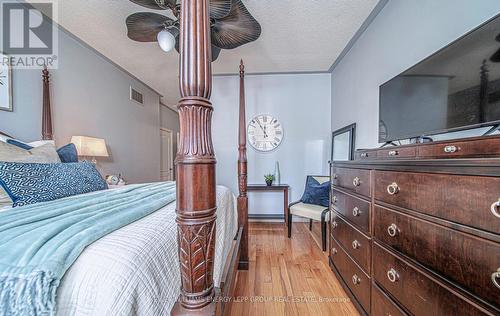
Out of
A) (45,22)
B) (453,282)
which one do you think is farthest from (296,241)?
(45,22)

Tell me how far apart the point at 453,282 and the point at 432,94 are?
1.07m

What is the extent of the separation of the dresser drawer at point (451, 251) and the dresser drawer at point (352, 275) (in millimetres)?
431

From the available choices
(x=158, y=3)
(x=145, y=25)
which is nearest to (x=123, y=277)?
(x=158, y=3)

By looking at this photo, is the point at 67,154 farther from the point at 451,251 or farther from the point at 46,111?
the point at 451,251

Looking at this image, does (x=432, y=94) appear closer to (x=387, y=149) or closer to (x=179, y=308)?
(x=387, y=149)

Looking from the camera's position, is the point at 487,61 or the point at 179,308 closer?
the point at 179,308

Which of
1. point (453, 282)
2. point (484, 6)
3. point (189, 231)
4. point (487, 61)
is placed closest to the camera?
point (189, 231)

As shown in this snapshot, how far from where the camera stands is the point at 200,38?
1.74 ft

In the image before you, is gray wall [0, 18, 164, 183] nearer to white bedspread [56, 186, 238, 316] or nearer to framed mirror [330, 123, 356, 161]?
white bedspread [56, 186, 238, 316]

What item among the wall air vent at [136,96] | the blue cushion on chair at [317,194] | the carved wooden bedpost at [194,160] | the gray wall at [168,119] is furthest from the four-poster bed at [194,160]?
the gray wall at [168,119]

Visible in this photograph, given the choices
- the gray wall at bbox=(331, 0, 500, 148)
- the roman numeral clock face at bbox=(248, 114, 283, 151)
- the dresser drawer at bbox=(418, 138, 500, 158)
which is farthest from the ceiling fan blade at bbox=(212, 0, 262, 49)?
the roman numeral clock face at bbox=(248, 114, 283, 151)

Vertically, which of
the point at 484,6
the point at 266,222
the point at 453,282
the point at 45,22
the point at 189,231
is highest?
the point at 45,22

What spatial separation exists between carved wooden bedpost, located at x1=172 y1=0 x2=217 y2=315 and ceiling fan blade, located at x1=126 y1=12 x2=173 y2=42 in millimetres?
1460

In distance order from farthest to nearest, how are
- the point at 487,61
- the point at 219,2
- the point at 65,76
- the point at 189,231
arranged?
the point at 65,76, the point at 219,2, the point at 487,61, the point at 189,231
